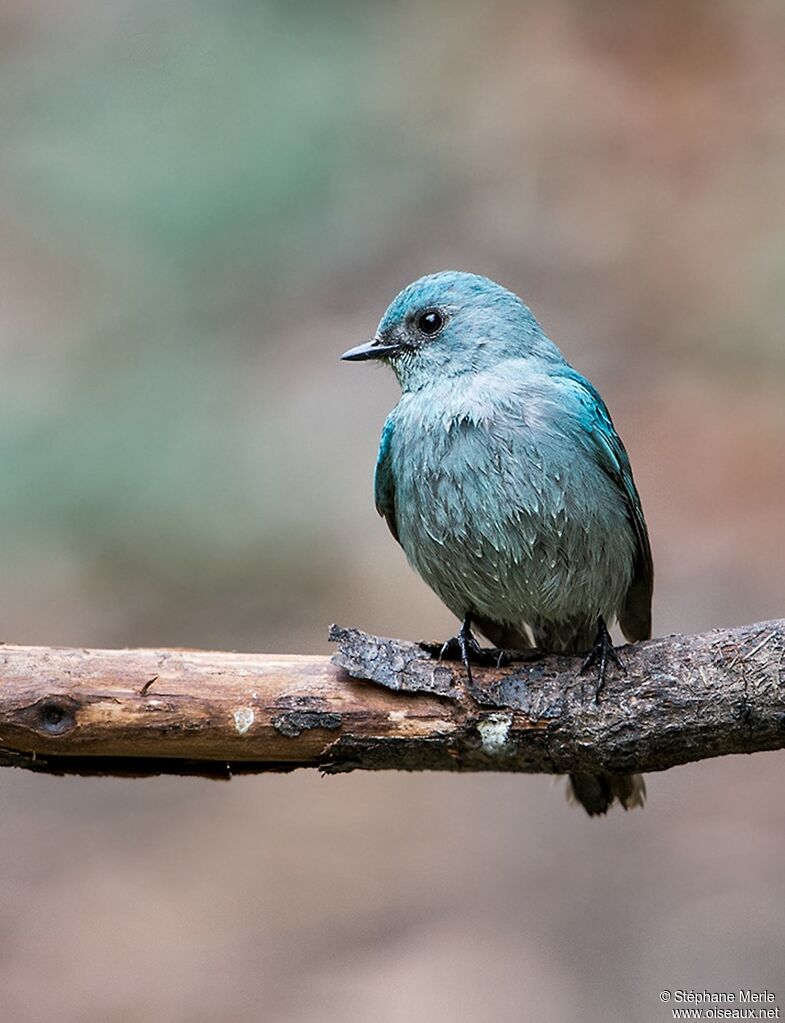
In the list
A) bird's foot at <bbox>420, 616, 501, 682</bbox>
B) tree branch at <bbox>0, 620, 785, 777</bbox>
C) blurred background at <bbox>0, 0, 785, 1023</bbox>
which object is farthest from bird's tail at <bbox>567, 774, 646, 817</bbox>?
blurred background at <bbox>0, 0, 785, 1023</bbox>

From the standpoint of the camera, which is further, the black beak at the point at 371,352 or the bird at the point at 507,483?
the black beak at the point at 371,352

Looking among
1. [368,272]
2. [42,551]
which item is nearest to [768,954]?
[42,551]

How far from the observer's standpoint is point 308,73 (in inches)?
335

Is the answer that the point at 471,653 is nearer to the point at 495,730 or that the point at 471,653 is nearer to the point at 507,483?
the point at 495,730

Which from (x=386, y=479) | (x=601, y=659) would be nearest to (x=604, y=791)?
(x=601, y=659)

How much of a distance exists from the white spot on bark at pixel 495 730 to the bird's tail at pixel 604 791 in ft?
1.68

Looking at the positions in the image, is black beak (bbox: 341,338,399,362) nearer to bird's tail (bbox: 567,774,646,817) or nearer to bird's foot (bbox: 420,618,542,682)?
bird's foot (bbox: 420,618,542,682)

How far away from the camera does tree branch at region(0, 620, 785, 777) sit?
3697mm

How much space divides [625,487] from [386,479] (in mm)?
818

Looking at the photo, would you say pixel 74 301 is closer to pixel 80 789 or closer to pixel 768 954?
pixel 80 789

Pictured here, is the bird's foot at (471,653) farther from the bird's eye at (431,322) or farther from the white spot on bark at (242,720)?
the bird's eye at (431,322)

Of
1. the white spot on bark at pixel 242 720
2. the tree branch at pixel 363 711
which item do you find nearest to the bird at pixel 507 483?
the tree branch at pixel 363 711

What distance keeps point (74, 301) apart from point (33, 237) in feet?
1.74

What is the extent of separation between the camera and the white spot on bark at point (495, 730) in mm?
3883
